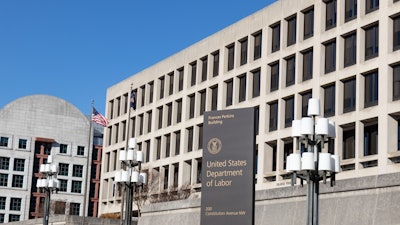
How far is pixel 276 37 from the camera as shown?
6128 centimetres

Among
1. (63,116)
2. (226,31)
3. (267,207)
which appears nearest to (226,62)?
(226,31)

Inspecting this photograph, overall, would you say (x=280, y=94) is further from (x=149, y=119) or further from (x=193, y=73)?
(x=149, y=119)

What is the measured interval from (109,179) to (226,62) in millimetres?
26702

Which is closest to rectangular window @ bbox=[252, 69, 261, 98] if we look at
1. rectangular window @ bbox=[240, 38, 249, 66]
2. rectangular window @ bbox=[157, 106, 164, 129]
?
rectangular window @ bbox=[240, 38, 249, 66]

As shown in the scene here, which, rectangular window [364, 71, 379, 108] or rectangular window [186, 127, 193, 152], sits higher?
rectangular window [364, 71, 379, 108]

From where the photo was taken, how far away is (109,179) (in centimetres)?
8719

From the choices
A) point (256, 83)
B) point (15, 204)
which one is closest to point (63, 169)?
point (15, 204)

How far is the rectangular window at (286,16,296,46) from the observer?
59.1 m

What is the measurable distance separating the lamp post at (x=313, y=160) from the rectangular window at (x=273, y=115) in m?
37.7

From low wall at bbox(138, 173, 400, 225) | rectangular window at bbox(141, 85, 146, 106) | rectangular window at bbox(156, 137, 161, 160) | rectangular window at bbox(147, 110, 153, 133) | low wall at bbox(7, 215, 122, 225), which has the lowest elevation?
low wall at bbox(7, 215, 122, 225)

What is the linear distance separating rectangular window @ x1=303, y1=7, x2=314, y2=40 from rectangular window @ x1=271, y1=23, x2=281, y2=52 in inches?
131

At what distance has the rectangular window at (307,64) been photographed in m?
56.8

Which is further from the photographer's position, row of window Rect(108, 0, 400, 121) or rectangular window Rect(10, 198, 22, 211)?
rectangular window Rect(10, 198, 22, 211)

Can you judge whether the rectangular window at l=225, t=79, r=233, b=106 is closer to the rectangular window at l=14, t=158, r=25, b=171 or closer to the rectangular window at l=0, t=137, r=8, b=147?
the rectangular window at l=0, t=137, r=8, b=147
